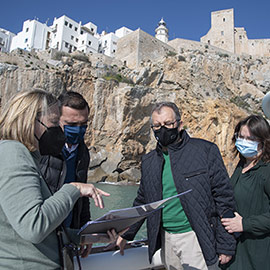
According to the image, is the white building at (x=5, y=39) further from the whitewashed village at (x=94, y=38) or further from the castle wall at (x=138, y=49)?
the castle wall at (x=138, y=49)

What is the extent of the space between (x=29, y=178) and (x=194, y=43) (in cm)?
4325

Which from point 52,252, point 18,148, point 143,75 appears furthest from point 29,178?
point 143,75

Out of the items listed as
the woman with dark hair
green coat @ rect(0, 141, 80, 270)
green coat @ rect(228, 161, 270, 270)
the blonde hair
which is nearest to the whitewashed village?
the woman with dark hair

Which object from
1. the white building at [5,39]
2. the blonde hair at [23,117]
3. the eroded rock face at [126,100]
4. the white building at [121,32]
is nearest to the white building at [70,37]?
the white building at [121,32]

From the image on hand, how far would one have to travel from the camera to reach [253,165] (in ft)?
7.17

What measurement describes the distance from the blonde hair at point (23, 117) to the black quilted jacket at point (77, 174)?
730mm

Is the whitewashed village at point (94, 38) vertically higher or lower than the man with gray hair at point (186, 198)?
higher

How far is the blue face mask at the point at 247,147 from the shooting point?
2.15 metres

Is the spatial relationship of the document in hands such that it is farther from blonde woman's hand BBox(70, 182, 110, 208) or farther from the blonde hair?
the blonde hair

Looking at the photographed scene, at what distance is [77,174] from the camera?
220 cm

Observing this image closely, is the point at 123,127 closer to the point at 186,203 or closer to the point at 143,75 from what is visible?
the point at 143,75

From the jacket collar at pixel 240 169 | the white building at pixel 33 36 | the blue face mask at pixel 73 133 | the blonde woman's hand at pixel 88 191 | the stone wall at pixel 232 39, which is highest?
the stone wall at pixel 232 39

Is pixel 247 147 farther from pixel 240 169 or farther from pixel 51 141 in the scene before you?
pixel 51 141

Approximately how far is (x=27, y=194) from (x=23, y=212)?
77 millimetres
